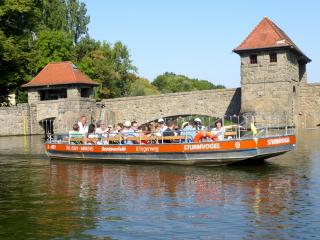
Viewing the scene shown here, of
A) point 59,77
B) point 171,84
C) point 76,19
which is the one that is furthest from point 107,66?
point 171,84

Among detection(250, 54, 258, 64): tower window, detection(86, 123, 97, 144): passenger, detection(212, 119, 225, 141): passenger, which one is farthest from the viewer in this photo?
detection(250, 54, 258, 64): tower window

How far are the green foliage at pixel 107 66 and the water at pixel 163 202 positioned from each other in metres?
43.3

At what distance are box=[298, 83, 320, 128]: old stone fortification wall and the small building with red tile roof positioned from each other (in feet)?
59.8

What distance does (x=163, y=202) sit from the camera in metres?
12.2

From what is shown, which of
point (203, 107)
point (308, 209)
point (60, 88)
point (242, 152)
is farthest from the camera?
point (60, 88)

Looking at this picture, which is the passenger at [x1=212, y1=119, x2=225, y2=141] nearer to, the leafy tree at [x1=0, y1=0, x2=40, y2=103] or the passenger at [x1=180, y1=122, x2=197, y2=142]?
the passenger at [x1=180, y1=122, x2=197, y2=142]

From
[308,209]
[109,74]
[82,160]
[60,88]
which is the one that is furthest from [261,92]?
[308,209]

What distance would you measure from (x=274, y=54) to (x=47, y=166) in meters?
24.8

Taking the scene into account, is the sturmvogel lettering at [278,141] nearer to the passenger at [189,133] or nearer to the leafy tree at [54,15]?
the passenger at [189,133]

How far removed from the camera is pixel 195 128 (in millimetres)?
19859

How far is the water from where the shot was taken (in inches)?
381

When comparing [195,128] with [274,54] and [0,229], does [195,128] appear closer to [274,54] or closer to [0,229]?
[0,229]

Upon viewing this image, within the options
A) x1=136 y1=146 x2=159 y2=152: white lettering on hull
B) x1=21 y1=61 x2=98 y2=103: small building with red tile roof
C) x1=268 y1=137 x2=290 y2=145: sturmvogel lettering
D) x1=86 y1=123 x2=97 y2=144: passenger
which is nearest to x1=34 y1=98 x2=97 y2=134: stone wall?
x1=21 y1=61 x2=98 y2=103: small building with red tile roof

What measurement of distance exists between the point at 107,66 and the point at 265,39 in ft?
86.3
